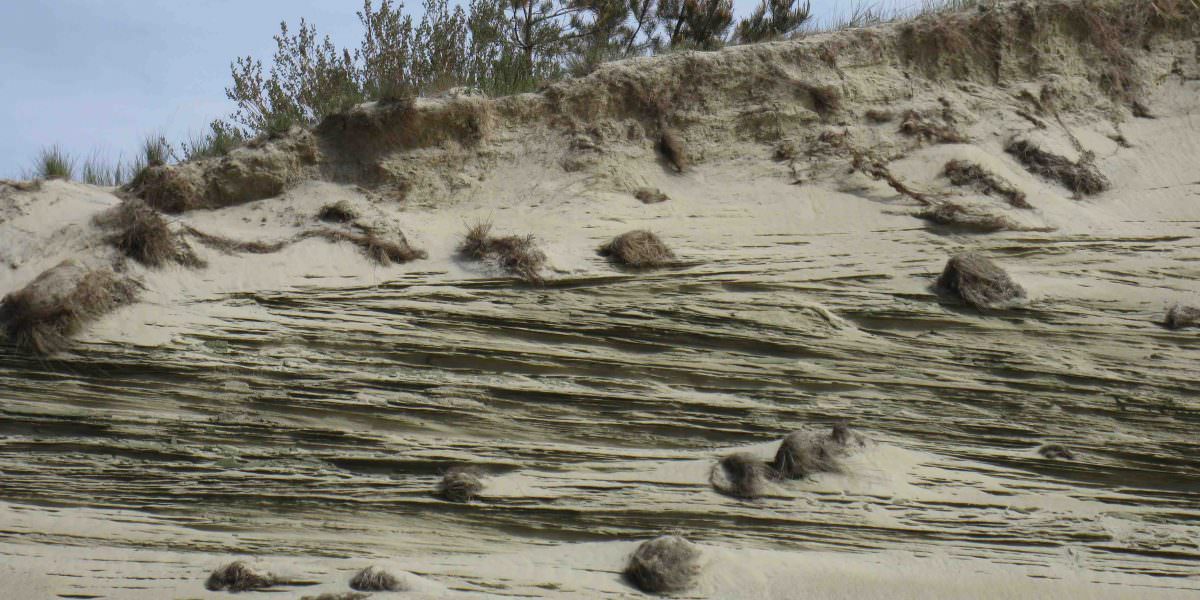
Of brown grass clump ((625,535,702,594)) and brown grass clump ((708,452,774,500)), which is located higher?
brown grass clump ((708,452,774,500))

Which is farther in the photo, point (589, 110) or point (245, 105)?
point (245, 105)

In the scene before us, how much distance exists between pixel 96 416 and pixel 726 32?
7364 mm

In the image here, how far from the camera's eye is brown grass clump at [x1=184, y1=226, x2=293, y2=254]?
726 centimetres

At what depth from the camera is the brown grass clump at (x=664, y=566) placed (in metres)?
5.56

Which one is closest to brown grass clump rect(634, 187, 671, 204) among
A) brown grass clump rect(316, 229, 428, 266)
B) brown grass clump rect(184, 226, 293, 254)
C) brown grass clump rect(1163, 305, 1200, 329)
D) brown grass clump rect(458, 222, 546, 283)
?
brown grass clump rect(458, 222, 546, 283)

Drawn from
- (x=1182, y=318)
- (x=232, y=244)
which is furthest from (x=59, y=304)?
(x=1182, y=318)

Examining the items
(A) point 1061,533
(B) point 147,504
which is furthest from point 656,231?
(B) point 147,504

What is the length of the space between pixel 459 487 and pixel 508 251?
1.83 m

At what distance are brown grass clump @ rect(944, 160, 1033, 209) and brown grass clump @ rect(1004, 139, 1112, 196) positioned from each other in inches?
20.3

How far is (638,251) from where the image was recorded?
23.6 feet

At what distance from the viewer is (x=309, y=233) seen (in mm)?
7469

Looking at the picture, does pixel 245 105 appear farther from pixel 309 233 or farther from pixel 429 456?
pixel 429 456

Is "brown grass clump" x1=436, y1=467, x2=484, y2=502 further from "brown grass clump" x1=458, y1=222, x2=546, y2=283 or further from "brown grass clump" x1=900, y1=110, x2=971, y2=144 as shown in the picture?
"brown grass clump" x1=900, y1=110, x2=971, y2=144

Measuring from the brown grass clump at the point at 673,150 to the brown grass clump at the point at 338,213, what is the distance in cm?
249
